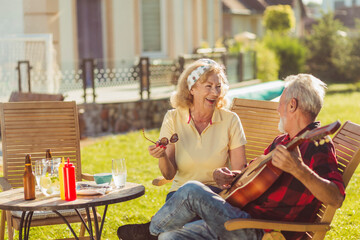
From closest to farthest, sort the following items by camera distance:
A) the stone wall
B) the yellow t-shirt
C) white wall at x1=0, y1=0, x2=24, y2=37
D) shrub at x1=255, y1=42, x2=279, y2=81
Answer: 1. the yellow t-shirt
2. the stone wall
3. white wall at x1=0, y1=0, x2=24, y2=37
4. shrub at x1=255, y1=42, x2=279, y2=81

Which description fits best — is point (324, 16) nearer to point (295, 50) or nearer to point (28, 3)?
point (295, 50)

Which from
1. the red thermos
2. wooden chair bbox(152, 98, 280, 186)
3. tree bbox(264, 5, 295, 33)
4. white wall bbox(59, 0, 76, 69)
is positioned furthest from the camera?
tree bbox(264, 5, 295, 33)

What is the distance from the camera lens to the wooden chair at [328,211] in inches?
131

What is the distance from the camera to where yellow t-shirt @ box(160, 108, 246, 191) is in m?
4.42

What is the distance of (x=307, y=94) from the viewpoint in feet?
11.3

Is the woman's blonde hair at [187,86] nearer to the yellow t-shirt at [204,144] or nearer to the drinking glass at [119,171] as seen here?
the yellow t-shirt at [204,144]

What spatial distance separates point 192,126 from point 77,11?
42.2 feet

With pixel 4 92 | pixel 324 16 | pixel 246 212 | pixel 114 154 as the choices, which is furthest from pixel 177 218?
pixel 324 16

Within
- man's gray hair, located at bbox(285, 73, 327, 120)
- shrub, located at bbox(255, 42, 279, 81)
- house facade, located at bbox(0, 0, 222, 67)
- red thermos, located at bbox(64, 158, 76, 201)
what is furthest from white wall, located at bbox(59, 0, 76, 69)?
man's gray hair, located at bbox(285, 73, 327, 120)

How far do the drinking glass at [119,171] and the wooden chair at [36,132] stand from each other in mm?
1233

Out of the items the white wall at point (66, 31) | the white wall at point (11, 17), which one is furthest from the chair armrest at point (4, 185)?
the white wall at point (66, 31)

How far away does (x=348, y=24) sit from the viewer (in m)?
48.3

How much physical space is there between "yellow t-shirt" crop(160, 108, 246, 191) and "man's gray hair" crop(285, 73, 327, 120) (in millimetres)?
1019

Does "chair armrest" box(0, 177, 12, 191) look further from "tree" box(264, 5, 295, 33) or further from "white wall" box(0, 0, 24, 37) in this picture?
"tree" box(264, 5, 295, 33)
